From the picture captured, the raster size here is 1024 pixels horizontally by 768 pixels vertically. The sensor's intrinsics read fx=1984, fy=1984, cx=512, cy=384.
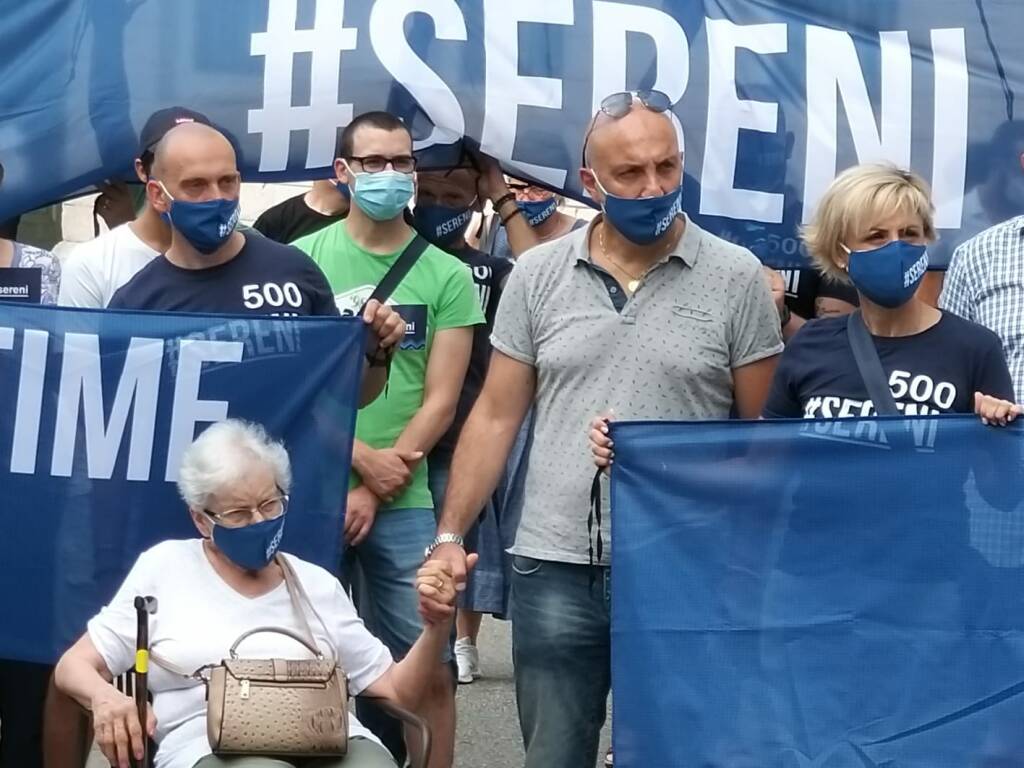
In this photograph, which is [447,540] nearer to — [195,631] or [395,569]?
[195,631]

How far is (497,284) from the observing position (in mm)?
5996

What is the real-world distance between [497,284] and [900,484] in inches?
80.7

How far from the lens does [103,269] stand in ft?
17.0

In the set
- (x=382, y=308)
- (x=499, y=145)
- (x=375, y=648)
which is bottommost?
Answer: (x=375, y=648)

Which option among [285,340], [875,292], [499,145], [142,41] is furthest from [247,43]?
[875,292]

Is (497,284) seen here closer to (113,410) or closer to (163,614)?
(113,410)

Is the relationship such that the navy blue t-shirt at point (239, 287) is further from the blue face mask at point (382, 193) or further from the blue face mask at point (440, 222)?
the blue face mask at point (440, 222)

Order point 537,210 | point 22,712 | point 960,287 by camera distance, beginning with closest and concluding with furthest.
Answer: point 22,712, point 960,287, point 537,210

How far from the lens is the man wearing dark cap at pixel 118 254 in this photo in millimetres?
5148

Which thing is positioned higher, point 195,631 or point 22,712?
point 195,631

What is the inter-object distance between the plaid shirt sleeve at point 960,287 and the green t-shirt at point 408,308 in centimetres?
125

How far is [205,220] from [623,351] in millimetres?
1161

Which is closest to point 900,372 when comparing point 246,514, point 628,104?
point 628,104

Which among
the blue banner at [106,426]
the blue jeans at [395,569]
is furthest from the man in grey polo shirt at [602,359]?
the blue jeans at [395,569]
